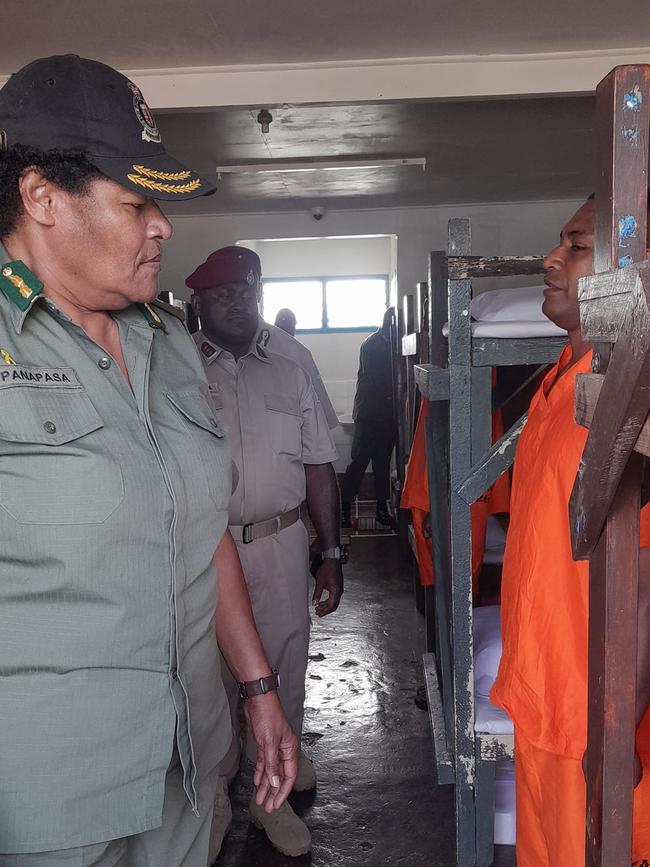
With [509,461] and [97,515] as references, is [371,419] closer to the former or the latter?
[509,461]

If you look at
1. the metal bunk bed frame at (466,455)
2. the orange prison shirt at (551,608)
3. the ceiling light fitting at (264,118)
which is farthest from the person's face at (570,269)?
the ceiling light fitting at (264,118)

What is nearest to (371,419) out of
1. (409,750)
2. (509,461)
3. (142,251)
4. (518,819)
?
(409,750)

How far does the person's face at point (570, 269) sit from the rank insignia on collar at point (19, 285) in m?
1.30

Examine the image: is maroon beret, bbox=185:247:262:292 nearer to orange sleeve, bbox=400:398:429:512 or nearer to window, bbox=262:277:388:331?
orange sleeve, bbox=400:398:429:512

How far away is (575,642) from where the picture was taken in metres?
1.72

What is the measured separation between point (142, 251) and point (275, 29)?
9.01ft

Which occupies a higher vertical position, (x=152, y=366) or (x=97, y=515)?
(x=152, y=366)

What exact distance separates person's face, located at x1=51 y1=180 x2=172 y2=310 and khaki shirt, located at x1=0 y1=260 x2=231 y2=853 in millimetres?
73

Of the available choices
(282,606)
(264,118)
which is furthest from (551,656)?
(264,118)

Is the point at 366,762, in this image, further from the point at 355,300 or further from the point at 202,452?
the point at 355,300

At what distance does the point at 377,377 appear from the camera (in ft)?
24.1

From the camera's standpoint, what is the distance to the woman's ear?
1231mm

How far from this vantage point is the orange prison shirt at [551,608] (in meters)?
1.71

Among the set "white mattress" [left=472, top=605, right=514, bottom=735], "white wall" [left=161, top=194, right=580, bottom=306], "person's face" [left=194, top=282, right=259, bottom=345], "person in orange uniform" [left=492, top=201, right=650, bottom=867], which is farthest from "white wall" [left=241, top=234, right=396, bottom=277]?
"person in orange uniform" [left=492, top=201, right=650, bottom=867]
